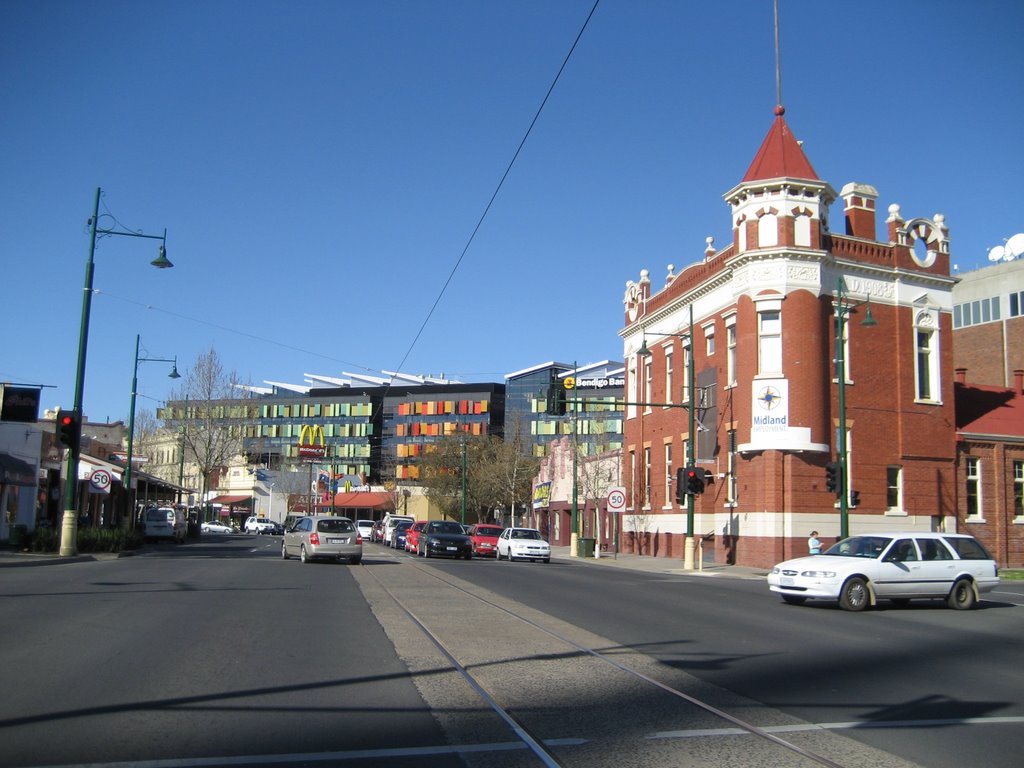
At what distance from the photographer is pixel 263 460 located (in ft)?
412

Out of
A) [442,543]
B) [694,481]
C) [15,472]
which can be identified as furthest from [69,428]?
[694,481]

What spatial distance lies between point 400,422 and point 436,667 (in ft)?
390

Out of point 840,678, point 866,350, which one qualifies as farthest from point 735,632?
point 866,350

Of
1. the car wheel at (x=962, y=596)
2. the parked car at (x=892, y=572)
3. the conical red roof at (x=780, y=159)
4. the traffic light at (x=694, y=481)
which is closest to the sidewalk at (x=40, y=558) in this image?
the traffic light at (x=694, y=481)

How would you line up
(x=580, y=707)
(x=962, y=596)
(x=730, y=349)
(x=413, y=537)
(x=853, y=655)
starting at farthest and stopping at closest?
1. (x=413, y=537)
2. (x=730, y=349)
3. (x=962, y=596)
4. (x=853, y=655)
5. (x=580, y=707)

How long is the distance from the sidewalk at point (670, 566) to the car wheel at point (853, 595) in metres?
12.4

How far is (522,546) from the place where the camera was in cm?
4056

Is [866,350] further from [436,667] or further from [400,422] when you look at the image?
[400,422]

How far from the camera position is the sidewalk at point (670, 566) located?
107 ft

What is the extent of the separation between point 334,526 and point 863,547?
16639 millimetres

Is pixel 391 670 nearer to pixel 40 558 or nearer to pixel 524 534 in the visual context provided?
pixel 40 558

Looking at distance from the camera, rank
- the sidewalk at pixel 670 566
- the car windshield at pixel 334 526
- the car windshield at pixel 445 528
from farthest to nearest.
→ 1. the car windshield at pixel 445 528
2. the sidewalk at pixel 670 566
3. the car windshield at pixel 334 526

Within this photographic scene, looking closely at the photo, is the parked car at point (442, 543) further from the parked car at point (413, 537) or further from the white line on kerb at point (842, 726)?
the white line on kerb at point (842, 726)

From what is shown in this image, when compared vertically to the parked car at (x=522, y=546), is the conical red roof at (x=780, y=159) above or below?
above
